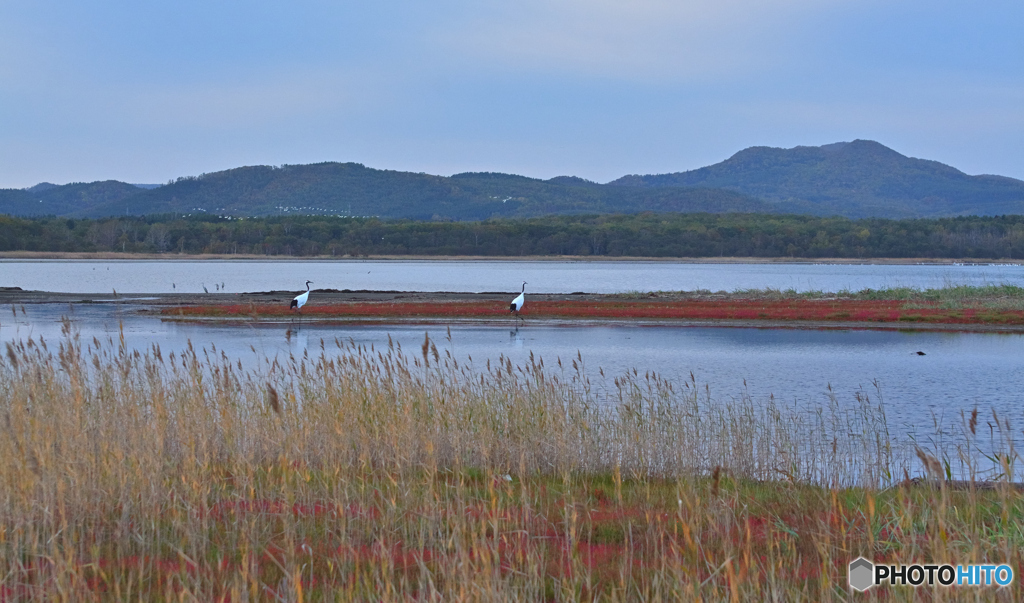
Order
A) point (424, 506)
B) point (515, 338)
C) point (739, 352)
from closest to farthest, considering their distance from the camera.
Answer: point (424, 506) → point (739, 352) → point (515, 338)

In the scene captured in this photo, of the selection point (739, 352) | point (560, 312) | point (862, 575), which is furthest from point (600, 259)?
point (862, 575)

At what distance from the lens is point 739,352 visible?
24578 mm

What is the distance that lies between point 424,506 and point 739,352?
1968 cm

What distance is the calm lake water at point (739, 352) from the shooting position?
15.9 meters

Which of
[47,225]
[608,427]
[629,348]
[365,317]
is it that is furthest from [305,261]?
[608,427]

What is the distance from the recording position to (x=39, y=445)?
7.02 meters

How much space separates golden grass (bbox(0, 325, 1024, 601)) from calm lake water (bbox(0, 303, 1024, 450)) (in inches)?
95.8

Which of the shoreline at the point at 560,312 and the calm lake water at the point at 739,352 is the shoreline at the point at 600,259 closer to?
the shoreline at the point at 560,312

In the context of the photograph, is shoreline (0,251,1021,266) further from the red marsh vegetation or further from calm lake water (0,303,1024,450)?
calm lake water (0,303,1024,450)

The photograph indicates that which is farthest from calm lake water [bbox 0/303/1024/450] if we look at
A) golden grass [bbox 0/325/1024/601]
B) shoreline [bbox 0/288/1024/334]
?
golden grass [bbox 0/325/1024/601]

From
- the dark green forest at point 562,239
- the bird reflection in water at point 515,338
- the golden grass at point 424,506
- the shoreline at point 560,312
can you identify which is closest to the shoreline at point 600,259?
the dark green forest at point 562,239

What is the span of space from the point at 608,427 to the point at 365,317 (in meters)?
26.6

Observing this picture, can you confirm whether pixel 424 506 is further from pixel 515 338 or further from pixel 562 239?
pixel 562 239

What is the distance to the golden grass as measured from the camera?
5.02 meters
